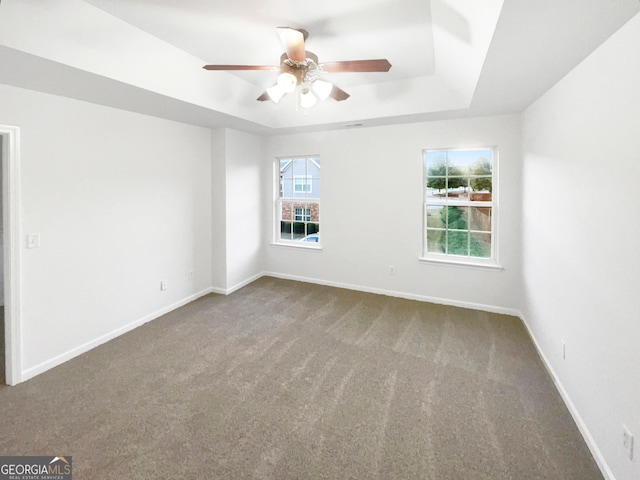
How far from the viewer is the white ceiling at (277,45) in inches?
68.7

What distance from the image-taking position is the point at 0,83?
234cm

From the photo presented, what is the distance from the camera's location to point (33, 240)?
8.44ft

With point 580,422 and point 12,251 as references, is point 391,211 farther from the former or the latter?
point 12,251

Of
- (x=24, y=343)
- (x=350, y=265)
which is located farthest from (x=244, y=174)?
(x=24, y=343)

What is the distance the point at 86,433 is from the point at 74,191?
2.07 m

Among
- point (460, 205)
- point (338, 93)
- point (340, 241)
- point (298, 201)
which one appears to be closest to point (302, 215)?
point (298, 201)

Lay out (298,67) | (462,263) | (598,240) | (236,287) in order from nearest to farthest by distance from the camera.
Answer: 1. (598,240)
2. (298,67)
3. (462,263)
4. (236,287)

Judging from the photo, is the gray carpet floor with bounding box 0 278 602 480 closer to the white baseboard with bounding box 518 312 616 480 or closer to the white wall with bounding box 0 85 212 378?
the white baseboard with bounding box 518 312 616 480

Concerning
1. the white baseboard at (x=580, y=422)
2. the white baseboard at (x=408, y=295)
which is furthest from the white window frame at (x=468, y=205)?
the white baseboard at (x=580, y=422)

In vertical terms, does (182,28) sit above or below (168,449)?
above

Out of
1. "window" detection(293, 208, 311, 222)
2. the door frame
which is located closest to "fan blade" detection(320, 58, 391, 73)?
the door frame

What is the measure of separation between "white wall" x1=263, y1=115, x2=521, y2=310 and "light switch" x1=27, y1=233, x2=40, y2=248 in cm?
318

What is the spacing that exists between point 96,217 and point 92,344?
1266 mm

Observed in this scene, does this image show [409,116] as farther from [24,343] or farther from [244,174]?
[24,343]
